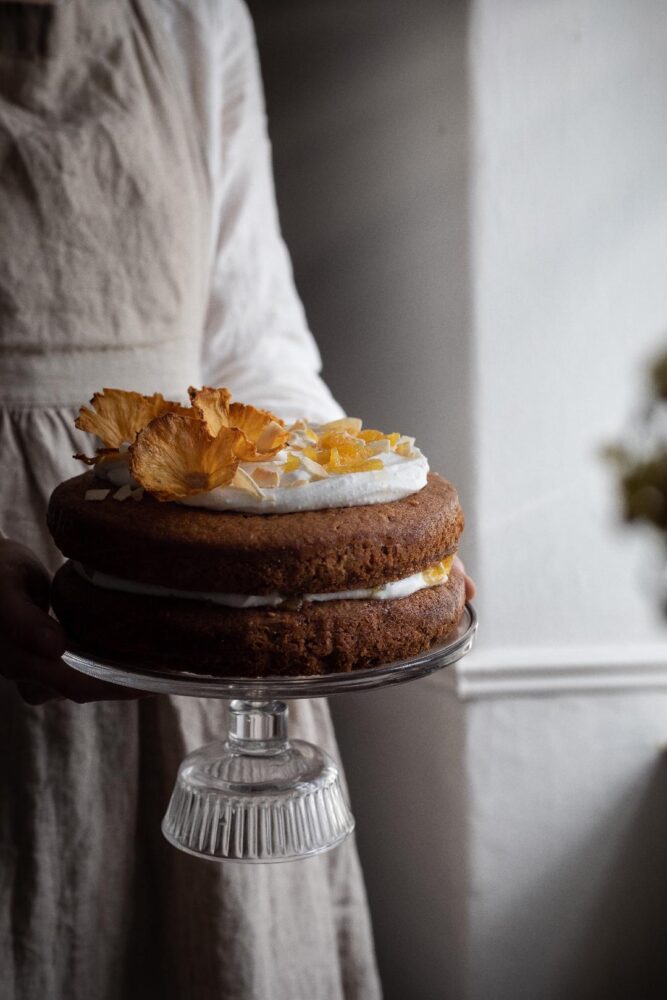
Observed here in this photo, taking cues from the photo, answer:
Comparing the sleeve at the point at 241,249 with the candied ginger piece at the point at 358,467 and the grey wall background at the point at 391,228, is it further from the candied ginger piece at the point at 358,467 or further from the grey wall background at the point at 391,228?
the candied ginger piece at the point at 358,467

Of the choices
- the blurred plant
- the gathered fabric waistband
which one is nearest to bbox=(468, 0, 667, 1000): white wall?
the gathered fabric waistband

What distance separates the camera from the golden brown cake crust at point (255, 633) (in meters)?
0.68

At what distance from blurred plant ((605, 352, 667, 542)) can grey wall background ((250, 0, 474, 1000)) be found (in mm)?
1084

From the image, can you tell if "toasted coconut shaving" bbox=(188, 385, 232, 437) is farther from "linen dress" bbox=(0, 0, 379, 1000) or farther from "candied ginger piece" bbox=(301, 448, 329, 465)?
"linen dress" bbox=(0, 0, 379, 1000)

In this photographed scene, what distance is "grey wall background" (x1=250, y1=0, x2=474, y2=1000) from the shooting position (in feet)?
4.62

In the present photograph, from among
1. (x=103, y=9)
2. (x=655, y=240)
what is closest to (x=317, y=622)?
(x=103, y=9)

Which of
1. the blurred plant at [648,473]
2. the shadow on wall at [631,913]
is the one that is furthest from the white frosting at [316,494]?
the shadow on wall at [631,913]

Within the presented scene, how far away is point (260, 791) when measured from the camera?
82cm

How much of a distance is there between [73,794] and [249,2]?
1107 millimetres

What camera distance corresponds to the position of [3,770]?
1.06 m

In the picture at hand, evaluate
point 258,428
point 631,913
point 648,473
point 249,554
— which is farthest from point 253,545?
point 631,913

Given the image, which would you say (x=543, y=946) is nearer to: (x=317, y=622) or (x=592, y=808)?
(x=592, y=808)

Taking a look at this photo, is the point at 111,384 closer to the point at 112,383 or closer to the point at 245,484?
the point at 112,383

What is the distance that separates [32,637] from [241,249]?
1.96ft
